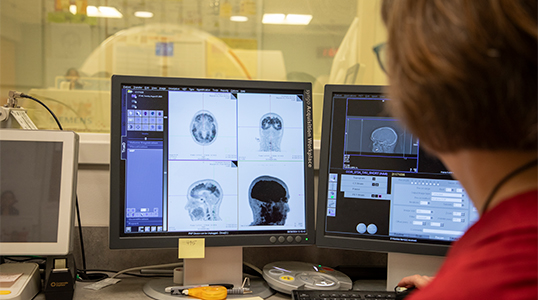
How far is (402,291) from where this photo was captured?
99 centimetres

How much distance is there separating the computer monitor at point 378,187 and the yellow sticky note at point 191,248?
1.01ft

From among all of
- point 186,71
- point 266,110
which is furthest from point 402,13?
point 186,71

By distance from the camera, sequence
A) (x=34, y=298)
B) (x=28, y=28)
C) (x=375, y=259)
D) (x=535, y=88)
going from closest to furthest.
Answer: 1. (x=535, y=88)
2. (x=34, y=298)
3. (x=375, y=259)
4. (x=28, y=28)

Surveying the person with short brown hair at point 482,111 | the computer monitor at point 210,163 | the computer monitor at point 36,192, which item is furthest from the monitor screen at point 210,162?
the person with short brown hair at point 482,111

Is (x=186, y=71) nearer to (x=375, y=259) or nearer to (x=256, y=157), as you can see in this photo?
(x=256, y=157)

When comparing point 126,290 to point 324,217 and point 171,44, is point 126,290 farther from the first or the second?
point 171,44

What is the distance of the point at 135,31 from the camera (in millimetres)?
1505

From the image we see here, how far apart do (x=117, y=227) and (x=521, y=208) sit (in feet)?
→ 2.90

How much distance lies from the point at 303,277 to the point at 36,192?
0.71m

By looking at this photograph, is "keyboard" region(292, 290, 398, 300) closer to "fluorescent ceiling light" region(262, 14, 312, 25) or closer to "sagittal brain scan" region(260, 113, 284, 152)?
"sagittal brain scan" region(260, 113, 284, 152)

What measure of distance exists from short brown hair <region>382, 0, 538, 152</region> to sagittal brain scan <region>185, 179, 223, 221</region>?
2.35 feet

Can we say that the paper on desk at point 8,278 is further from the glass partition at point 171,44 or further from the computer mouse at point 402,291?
the computer mouse at point 402,291

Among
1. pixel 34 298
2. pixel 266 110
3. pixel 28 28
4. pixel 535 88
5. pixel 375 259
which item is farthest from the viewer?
pixel 28 28

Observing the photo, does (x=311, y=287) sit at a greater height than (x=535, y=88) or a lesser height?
lesser
